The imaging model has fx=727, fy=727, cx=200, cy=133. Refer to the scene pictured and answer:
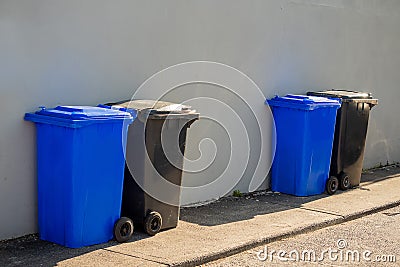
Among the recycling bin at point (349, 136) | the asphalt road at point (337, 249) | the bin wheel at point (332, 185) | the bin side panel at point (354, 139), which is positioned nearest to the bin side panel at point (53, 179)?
the asphalt road at point (337, 249)

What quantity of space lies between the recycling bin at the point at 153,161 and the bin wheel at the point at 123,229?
0.18 metres

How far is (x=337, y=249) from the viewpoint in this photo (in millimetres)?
6605

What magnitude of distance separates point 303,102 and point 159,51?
1.94m

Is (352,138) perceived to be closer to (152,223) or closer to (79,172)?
(152,223)

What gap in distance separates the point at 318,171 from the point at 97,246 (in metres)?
3.43

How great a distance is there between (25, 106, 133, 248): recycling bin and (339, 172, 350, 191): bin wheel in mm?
3502

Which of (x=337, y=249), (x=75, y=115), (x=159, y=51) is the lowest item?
(x=337, y=249)

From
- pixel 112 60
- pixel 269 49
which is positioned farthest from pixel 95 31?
pixel 269 49

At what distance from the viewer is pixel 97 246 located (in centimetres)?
607

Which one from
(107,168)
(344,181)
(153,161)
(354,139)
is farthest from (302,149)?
(107,168)

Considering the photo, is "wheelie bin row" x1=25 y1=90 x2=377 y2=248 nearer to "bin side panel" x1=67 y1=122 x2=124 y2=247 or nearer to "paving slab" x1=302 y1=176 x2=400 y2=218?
"bin side panel" x1=67 y1=122 x2=124 y2=247

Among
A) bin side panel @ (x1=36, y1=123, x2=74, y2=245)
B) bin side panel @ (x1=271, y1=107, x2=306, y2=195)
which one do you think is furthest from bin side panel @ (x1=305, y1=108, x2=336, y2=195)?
bin side panel @ (x1=36, y1=123, x2=74, y2=245)

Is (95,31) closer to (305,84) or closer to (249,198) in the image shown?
(249,198)

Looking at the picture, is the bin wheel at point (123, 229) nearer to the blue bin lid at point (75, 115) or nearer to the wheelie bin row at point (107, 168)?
the wheelie bin row at point (107, 168)
